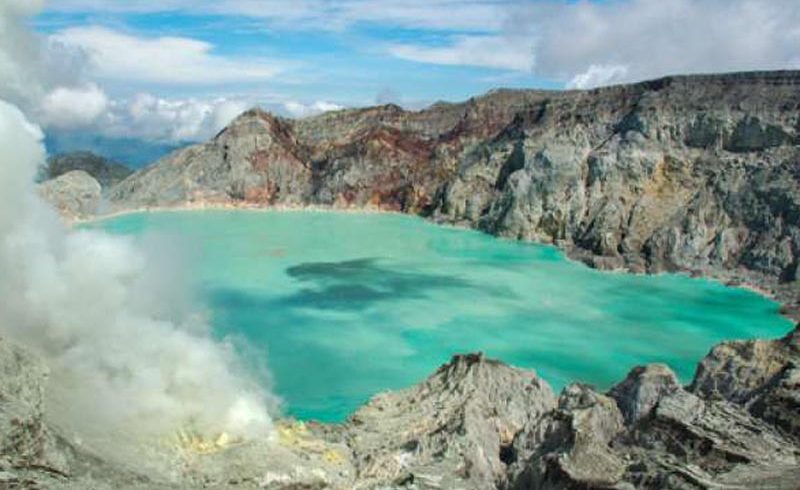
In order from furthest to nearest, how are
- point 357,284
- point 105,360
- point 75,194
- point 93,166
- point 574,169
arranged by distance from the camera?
point 93,166 → point 75,194 → point 574,169 → point 357,284 → point 105,360

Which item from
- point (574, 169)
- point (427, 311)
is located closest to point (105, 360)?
point (427, 311)

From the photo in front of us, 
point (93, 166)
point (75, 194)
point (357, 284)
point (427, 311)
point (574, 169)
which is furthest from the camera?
point (93, 166)

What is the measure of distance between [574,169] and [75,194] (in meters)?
46.9

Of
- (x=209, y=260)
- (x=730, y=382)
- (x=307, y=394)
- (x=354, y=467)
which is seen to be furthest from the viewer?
(x=209, y=260)

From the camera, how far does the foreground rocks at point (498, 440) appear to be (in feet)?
42.4

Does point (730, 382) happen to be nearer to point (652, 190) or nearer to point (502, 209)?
point (652, 190)

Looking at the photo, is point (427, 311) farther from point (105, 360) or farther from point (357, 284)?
point (105, 360)

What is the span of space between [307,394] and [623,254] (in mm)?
39124

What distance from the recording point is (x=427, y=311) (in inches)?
1678

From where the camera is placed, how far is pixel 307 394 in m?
28.3

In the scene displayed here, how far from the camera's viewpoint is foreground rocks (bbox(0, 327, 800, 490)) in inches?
508

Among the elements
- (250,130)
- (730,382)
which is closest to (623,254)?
(730,382)

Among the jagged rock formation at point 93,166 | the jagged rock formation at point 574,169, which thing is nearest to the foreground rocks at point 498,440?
the jagged rock formation at point 574,169

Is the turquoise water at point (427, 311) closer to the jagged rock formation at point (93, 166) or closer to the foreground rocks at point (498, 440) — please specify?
the foreground rocks at point (498, 440)
